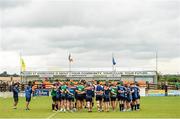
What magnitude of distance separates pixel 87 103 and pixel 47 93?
31745mm

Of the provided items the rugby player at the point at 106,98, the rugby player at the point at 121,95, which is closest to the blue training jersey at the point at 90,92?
the rugby player at the point at 106,98

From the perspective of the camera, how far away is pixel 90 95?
30.0m

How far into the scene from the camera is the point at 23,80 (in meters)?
84.0

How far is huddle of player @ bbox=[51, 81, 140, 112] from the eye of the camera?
3008cm

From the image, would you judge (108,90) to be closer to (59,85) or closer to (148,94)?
(59,85)

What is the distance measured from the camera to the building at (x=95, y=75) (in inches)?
3243

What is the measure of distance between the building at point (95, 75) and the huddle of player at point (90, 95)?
50.9 m

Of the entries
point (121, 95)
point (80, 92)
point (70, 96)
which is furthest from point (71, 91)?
point (121, 95)

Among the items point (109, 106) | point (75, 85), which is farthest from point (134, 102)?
point (75, 85)

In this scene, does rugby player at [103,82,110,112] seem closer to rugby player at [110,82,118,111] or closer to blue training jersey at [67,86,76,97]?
rugby player at [110,82,118,111]

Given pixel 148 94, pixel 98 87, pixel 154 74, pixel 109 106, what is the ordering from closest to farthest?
pixel 98 87 → pixel 109 106 → pixel 148 94 → pixel 154 74

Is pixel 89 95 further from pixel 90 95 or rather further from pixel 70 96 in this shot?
pixel 70 96

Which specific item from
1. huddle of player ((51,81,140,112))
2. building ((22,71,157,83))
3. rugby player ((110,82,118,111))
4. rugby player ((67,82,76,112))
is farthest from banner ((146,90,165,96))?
rugby player ((67,82,76,112))

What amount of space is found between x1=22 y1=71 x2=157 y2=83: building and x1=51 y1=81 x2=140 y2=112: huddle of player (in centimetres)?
5088
